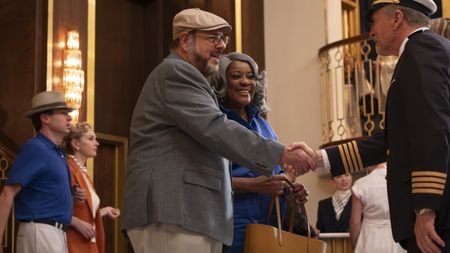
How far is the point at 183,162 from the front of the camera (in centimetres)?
309

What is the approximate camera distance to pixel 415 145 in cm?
279

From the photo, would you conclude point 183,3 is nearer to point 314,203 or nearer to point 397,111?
point 314,203

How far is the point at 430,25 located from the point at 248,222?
112cm

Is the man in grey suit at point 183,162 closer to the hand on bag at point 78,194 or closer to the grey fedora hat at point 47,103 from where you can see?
the grey fedora hat at point 47,103

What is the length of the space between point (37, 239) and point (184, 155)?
172 centimetres

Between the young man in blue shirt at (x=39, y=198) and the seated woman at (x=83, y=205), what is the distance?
22 centimetres

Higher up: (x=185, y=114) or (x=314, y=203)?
(x=185, y=114)

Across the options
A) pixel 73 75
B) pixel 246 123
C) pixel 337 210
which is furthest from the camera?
pixel 337 210

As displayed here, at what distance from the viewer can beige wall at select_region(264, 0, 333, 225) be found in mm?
10070

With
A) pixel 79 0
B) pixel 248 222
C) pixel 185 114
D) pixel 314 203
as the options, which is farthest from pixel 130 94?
pixel 185 114

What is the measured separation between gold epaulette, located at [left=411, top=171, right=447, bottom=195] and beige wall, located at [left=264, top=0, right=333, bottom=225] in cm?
726

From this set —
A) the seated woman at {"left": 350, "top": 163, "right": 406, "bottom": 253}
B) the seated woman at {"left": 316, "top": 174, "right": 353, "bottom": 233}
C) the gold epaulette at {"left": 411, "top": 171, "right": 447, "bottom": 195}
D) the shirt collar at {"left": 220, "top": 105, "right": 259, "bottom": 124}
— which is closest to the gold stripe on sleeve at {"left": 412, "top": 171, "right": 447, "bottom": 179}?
the gold epaulette at {"left": 411, "top": 171, "right": 447, "bottom": 195}

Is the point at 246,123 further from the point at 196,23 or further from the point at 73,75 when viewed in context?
the point at 73,75

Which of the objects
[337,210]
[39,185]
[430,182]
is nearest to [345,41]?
[337,210]
